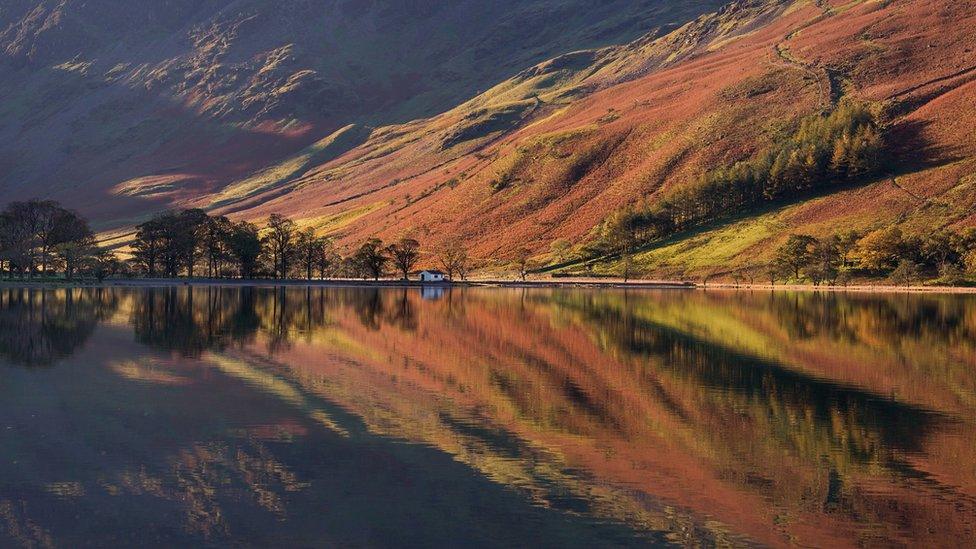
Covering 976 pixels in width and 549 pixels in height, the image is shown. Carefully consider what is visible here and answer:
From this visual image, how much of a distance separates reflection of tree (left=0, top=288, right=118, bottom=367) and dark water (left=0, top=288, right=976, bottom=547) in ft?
2.01

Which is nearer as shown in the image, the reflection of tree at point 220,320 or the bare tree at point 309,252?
the reflection of tree at point 220,320

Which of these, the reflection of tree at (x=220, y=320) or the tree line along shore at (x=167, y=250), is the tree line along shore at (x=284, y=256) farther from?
the reflection of tree at (x=220, y=320)

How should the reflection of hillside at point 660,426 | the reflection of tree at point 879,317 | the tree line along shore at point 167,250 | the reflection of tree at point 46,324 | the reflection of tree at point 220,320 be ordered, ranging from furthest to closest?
the tree line along shore at point 167,250 < the reflection of tree at point 879,317 < the reflection of tree at point 220,320 < the reflection of tree at point 46,324 < the reflection of hillside at point 660,426

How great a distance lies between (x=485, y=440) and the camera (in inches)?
1175

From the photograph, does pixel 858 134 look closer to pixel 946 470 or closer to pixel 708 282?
pixel 708 282

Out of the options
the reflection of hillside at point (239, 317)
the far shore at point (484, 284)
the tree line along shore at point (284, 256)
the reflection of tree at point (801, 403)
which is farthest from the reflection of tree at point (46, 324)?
the tree line along shore at point (284, 256)

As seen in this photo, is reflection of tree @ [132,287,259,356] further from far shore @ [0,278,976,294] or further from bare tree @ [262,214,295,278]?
bare tree @ [262,214,295,278]

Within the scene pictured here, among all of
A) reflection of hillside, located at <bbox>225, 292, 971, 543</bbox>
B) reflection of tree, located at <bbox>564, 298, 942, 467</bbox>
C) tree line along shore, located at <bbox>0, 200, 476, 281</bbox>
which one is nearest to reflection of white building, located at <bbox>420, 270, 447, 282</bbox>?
tree line along shore, located at <bbox>0, 200, 476, 281</bbox>

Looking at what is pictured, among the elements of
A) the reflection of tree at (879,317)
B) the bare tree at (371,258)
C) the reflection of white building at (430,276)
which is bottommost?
the reflection of tree at (879,317)

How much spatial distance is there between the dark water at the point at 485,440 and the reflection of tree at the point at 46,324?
0.61 metres

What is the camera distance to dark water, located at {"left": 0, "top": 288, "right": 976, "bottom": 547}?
21562mm

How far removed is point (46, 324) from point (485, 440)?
51302 mm

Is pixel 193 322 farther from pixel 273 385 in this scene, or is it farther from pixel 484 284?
pixel 484 284

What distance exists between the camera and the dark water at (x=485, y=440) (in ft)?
70.7
